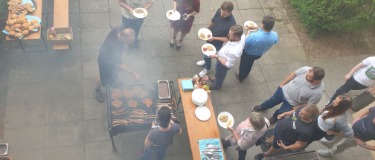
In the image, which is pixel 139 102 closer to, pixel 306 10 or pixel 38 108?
pixel 38 108

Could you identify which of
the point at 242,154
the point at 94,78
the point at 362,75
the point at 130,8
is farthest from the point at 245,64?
the point at 94,78

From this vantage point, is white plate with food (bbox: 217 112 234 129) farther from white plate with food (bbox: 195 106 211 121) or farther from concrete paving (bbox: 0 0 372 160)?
concrete paving (bbox: 0 0 372 160)

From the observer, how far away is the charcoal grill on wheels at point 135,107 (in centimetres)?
587

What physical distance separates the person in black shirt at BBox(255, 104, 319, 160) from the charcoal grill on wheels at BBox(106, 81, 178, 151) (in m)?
1.86

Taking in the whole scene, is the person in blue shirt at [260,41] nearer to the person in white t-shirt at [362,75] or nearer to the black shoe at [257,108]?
the black shoe at [257,108]

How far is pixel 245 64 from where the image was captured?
24.1 feet

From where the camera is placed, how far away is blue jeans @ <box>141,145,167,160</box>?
17.6 feet

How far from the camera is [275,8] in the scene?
9.66 m

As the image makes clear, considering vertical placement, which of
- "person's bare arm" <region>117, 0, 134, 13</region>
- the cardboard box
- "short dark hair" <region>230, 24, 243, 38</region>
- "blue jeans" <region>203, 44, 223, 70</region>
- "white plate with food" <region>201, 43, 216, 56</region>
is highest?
"short dark hair" <region>230, 24, 243, 38</region>

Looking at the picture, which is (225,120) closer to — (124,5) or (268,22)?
(268,22)

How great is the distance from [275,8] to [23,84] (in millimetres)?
7023

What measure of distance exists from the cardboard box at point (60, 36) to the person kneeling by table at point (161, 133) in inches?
135

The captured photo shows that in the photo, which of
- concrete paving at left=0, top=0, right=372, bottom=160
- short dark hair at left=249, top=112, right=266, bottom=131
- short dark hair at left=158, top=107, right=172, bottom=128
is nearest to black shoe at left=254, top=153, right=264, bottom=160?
concrete paving at left=0, top=0, right=372, bottom=160

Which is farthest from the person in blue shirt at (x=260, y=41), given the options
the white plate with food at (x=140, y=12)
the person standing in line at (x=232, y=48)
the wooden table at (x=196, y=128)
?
the white plate with food at (x=140, y=12)
